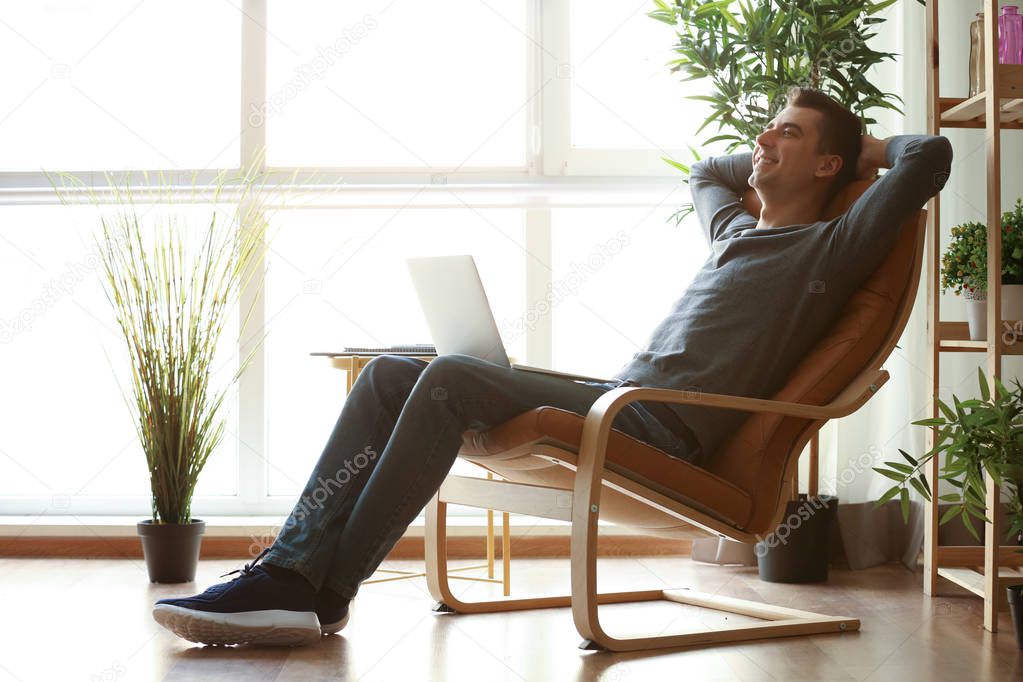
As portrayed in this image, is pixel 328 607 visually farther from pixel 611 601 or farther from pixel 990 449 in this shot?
pixel 990 449

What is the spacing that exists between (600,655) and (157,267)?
1.64 metres

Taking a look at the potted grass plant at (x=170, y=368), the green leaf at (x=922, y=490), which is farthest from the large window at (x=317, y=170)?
the green leaf at (x=922, y=490)

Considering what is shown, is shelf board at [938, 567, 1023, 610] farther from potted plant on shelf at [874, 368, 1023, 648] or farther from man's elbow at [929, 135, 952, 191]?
man's elbow at [929, 135, 952, 191]

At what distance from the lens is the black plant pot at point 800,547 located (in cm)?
292

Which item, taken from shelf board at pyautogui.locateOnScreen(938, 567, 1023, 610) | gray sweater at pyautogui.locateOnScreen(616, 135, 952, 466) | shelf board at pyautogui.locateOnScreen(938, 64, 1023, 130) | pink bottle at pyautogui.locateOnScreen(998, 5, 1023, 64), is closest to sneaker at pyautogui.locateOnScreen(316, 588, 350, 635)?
gray sweater at pyautogui.locateOnScreen(616, 135, 952, 466)

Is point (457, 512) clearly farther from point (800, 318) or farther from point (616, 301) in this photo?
point (800, 318)

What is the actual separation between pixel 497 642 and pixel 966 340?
4.70 ft

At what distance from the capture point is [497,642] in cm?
218

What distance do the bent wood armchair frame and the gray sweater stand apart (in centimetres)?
11

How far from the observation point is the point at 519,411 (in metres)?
1.99

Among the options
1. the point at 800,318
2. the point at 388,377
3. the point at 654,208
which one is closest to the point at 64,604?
the point at 388,377

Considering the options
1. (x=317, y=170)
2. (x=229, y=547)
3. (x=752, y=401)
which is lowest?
(x=229, y=547)

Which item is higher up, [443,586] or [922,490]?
[922,490]

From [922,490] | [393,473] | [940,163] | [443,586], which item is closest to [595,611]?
[393,473]
